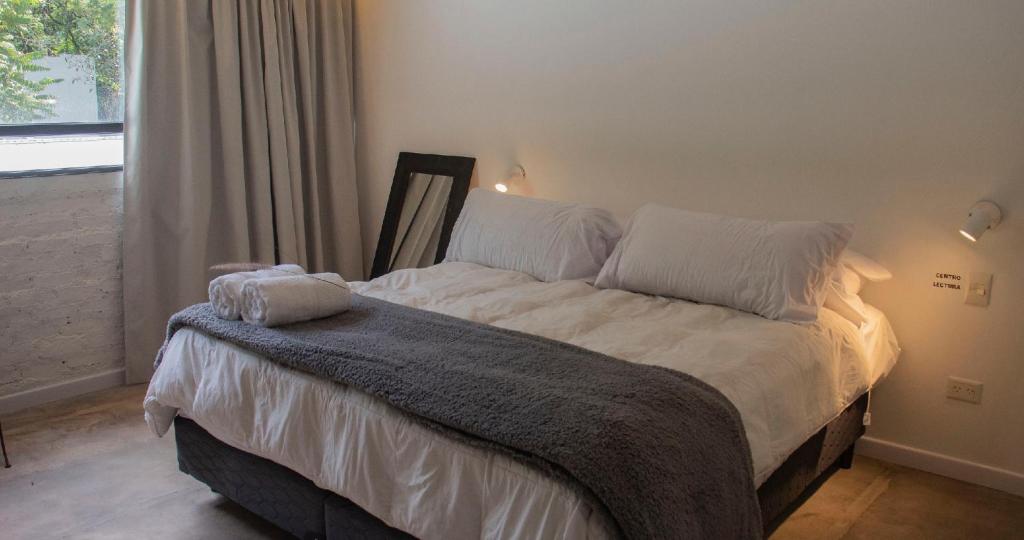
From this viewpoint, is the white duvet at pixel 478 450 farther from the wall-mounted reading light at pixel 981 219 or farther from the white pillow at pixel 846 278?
the wall-mounted reading light at pixel 981 219

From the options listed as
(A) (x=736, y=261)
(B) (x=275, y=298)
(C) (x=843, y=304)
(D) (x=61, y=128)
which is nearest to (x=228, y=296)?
(B) (x=275, y=298)

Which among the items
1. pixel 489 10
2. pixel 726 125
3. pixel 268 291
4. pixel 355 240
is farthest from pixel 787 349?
pixel 355 240

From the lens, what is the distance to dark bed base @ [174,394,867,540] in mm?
2084

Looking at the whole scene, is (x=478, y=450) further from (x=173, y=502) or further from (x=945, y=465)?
(x=945, y=465)

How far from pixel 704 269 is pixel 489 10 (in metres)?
1.75

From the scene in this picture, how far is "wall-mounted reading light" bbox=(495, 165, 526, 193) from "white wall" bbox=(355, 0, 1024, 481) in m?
0.04

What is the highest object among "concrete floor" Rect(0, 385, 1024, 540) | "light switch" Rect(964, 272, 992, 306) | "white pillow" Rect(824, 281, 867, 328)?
"light switch" Rect(964, 272, 992, 306)

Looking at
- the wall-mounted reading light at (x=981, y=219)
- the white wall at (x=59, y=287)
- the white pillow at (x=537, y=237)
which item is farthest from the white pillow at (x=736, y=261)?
the white wall at (x=59, y=287)

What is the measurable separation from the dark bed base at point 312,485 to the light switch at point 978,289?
0.49 meters

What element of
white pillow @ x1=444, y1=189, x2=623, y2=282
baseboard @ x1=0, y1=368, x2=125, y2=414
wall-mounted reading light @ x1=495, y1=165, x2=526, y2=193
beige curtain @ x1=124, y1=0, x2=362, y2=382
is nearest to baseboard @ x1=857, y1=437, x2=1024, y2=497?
white pillow @ x1=444, y1=189, x2=623, y2=282

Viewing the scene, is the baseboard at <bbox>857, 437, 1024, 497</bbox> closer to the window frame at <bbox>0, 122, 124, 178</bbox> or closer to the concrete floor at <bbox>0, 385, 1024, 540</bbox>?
the concrete floor at <bbox>0, 385, 1024, 540</bbox>

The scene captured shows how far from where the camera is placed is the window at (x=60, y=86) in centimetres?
327

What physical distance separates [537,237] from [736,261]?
88cm

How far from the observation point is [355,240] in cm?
440
